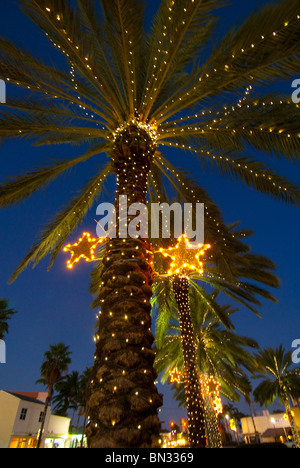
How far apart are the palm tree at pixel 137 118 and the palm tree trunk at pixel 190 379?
3.58m

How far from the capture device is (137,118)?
→ 22.5ft

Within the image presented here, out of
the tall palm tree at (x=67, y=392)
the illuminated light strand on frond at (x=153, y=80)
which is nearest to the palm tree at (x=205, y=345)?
the illuminated light strand on frond at (x=153, y=80)

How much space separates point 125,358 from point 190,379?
746 cm

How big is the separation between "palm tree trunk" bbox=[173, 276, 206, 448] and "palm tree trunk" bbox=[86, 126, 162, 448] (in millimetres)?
6462

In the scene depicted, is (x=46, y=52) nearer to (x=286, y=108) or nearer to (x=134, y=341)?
(x=286, y=108)

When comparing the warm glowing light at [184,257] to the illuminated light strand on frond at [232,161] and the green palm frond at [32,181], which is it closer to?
the illuminated light strand on frond at [232,161]

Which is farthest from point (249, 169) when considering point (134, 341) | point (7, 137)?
point (7, 137)

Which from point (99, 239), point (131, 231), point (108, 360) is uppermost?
point (99, 239)

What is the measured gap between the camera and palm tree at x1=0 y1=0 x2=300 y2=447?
356 cm

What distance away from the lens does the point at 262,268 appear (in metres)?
11.3

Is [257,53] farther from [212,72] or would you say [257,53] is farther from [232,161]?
[232,161]

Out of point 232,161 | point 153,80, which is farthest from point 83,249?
point 153,80

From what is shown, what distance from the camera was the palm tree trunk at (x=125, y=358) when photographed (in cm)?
302

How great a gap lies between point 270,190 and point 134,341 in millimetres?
5214
